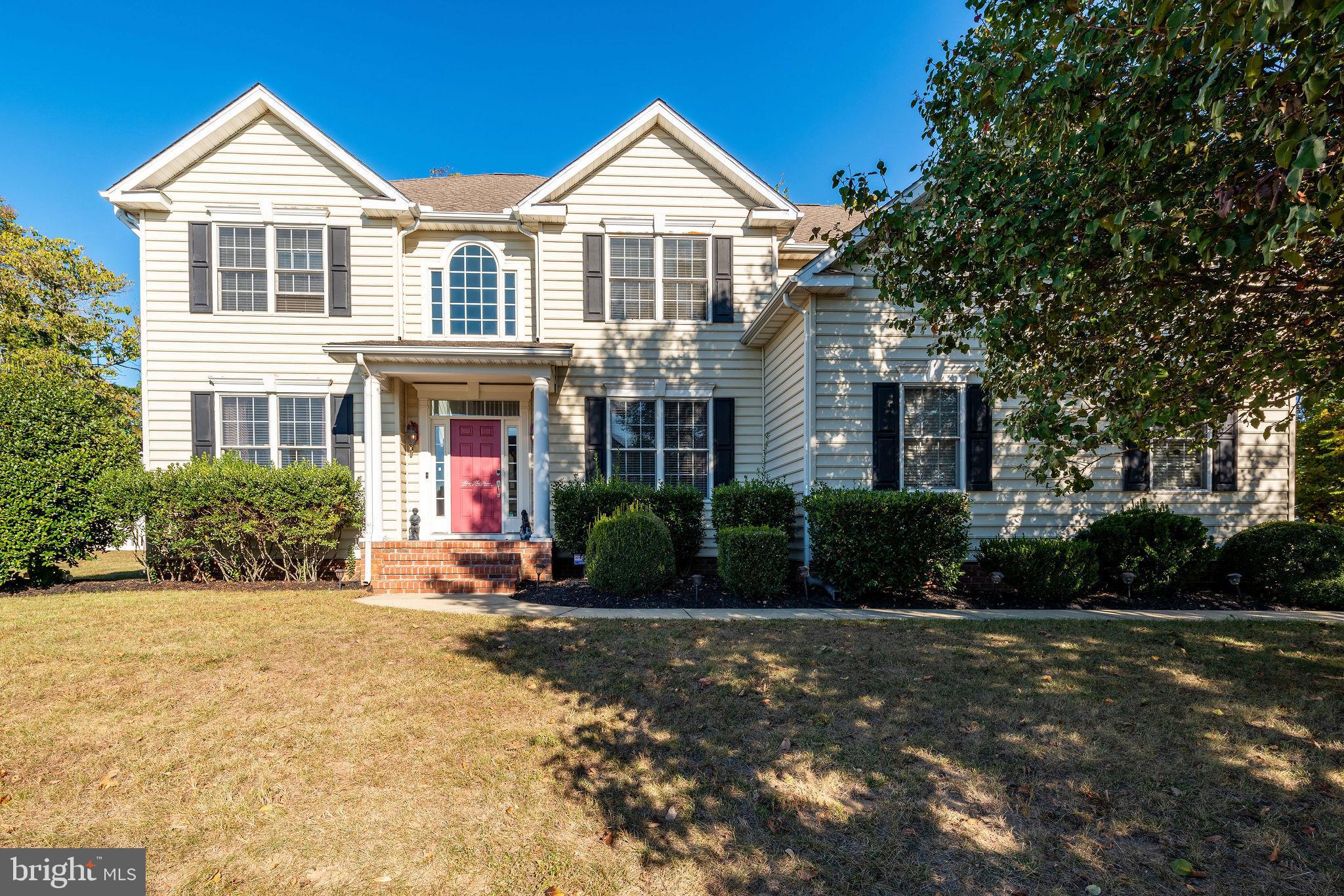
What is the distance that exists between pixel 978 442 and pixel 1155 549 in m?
2.60

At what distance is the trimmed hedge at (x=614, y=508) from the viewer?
388 inches

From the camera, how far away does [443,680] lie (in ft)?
16.8

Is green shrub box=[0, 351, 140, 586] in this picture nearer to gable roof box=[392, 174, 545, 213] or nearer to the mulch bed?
gable roof box=[392, 174, 545, 213]

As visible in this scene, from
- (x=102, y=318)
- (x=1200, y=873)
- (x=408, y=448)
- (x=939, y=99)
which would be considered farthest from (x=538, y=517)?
(x=102, y=318)

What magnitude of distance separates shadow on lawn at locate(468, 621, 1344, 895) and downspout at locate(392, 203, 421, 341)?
677cm

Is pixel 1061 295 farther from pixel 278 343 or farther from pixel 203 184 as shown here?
pixel 203 184

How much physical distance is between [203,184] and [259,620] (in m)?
8.06

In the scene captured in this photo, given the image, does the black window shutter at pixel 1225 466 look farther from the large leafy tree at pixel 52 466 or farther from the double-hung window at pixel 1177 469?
the large leafy tree at pixel 52 466

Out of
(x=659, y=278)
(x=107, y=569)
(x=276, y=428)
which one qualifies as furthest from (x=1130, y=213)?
(x=107, y=569)

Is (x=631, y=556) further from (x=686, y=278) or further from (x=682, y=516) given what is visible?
(x=686, y=278)

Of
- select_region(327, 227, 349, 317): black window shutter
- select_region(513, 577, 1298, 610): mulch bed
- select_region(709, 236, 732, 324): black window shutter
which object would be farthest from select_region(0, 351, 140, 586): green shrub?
select_region(709, 236, 732, 324): black window shutter

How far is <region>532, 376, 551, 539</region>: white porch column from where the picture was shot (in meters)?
9.77

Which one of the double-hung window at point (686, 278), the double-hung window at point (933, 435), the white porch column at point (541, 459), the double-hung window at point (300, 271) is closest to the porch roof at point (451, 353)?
the white porch column at point (541, 459)

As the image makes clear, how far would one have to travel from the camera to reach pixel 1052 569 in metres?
8.32
